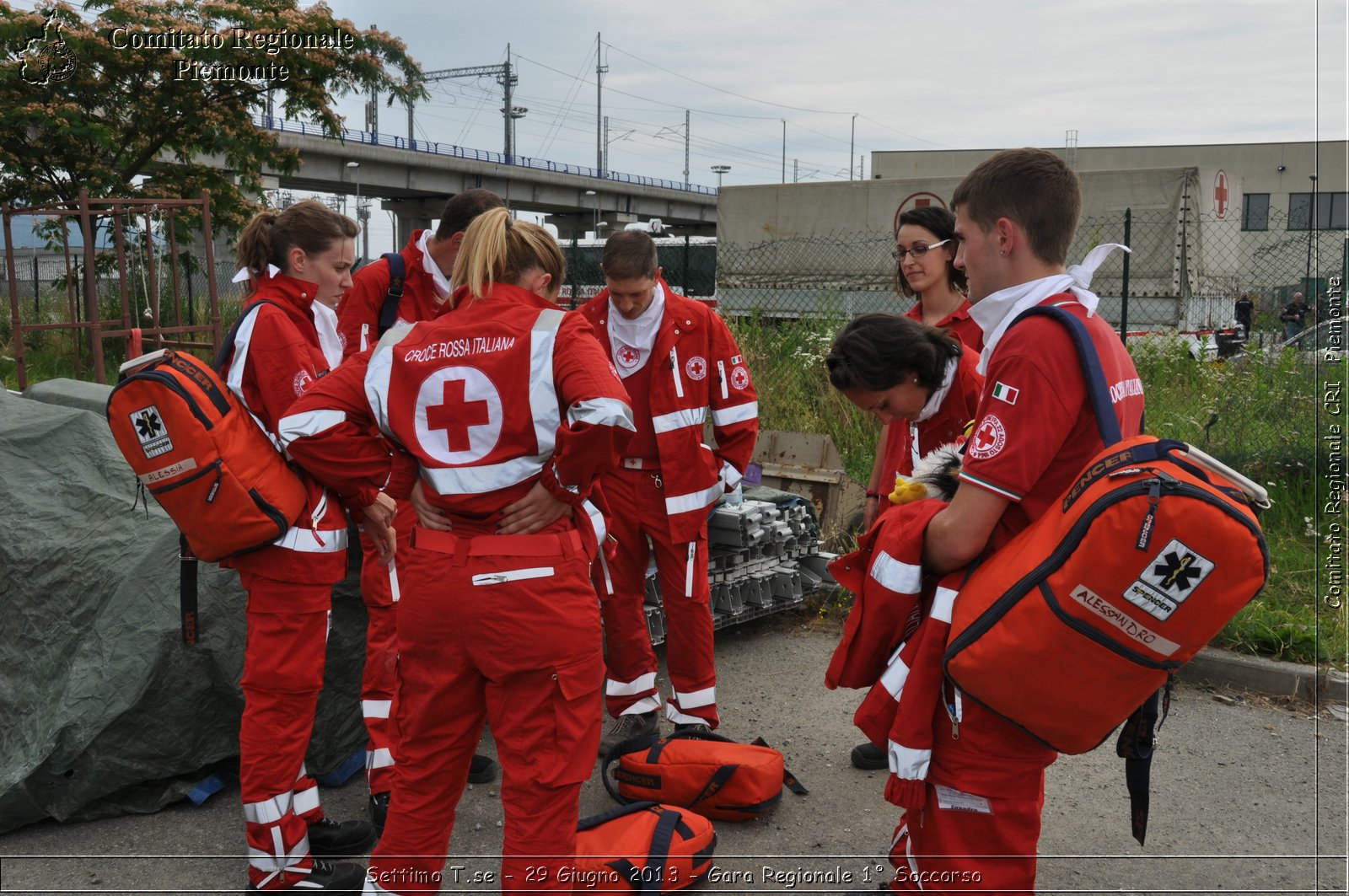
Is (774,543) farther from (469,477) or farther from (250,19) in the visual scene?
(250,19)

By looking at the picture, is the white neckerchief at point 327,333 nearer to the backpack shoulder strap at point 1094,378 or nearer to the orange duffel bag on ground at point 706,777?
the orange duffel bag on ground at point 706,777

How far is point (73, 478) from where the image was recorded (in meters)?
4.69

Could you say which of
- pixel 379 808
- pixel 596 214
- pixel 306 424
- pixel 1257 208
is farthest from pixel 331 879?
pixel 1257 208

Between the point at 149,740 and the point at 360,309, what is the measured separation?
2.06 meters

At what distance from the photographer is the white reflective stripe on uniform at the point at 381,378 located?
2838 mm

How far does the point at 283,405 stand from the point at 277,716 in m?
1.07

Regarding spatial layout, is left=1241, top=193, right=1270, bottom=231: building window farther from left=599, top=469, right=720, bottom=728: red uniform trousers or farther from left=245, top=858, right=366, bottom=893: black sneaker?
left=245, top=858, right=366, bottom=893: black sneaker

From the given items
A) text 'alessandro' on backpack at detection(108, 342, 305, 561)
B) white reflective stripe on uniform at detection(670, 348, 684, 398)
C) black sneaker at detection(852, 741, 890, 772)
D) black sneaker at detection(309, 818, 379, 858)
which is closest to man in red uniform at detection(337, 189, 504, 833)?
black sneaker at detection(309, 818, 379, 858)

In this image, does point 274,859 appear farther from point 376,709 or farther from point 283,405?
point 283,405

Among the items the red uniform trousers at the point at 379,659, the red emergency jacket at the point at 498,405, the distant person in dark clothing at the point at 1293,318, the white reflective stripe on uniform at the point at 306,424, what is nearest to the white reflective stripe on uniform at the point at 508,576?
the red emergency jacket at the point at 498,405

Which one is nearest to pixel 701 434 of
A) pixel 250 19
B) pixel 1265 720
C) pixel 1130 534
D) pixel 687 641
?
pixel 687 641

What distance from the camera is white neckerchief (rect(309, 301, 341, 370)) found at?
154 inches

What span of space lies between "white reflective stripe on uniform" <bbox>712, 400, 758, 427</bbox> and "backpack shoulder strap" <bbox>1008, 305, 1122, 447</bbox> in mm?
2653

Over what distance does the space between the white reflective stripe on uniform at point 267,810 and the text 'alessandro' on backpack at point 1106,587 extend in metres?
2.36
